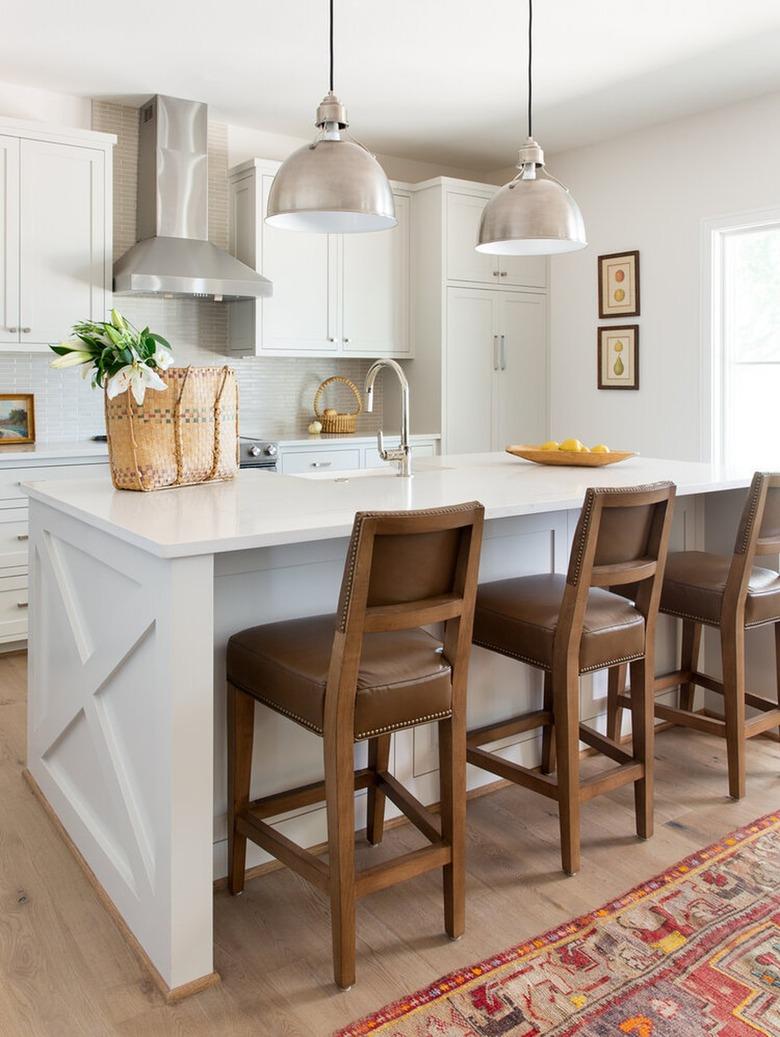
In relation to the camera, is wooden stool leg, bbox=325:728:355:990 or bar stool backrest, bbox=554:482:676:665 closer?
wooden stool leg, bbox=325:728:355:990

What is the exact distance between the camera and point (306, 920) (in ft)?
6.81

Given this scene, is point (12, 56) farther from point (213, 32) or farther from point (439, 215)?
point (439, 215)

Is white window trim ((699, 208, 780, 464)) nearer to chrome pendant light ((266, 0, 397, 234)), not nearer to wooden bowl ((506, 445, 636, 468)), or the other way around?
wooden bowl ((506, 445, 636, 468))

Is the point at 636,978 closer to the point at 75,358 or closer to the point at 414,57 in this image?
the point at 75,358

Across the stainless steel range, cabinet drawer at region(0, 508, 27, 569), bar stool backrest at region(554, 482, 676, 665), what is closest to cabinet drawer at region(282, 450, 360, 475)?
the stainless steel range

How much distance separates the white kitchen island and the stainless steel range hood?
200 centimetres

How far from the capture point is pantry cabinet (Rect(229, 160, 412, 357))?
5.00 m

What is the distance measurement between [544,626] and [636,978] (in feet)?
2.63

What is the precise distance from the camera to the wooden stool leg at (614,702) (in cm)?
283

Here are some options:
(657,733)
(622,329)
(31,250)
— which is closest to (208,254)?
(31,250)

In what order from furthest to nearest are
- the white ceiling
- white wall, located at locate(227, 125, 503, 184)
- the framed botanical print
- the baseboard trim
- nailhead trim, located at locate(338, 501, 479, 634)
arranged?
the framed botanical print, white wall, located at locate(227, 125, 503, 184), the white ceiling, the baseboard trim, nailhead trim, located at locate(338, 501, 479, 634)

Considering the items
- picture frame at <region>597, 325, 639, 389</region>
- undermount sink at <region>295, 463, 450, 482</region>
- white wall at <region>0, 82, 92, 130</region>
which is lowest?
undermount sink at <region>295, 463, 450, 482</region>

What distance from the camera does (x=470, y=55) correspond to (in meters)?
4.09

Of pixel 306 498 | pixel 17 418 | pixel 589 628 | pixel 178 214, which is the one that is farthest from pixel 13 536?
pixel 589 628
